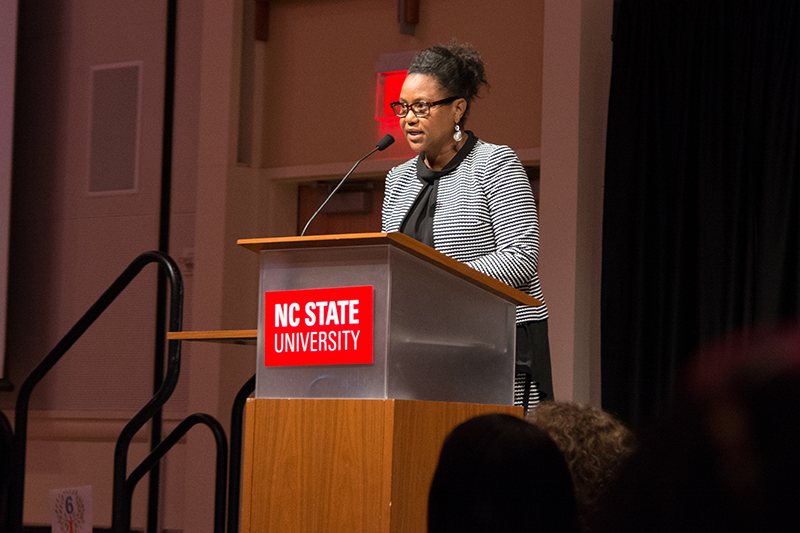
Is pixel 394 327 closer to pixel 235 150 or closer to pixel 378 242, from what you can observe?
pixel 378 242

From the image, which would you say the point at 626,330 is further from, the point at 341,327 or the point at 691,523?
the point at 691,523

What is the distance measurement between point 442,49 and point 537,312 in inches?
25.9

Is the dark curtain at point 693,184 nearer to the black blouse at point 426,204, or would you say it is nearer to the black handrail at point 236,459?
the black handrail at point 236,459

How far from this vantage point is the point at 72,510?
3008 millimetres

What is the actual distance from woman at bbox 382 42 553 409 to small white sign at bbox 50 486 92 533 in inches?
61.4

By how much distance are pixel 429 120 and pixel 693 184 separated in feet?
6.58

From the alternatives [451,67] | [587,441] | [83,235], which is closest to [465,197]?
[451,67]

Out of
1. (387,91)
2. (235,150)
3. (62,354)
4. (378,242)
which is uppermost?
(387,91)

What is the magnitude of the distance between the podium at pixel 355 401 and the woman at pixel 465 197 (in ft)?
1.17

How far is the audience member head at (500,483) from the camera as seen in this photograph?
0.67 metres

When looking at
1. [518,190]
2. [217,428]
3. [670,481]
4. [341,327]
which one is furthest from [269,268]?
[217,428]

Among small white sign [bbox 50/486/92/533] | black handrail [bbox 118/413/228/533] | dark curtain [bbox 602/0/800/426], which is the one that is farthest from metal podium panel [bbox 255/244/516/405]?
dark curtain [bbox 602/0/800/426]

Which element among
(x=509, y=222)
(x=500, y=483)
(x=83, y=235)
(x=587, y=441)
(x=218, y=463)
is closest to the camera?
(x=500, y=483)

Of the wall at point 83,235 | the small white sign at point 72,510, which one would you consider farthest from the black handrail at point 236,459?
the wall at point 83,235
